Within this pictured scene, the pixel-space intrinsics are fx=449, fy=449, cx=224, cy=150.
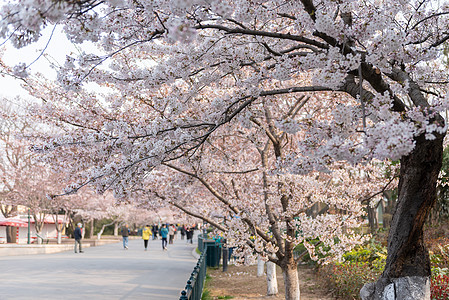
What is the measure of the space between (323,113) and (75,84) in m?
7.41

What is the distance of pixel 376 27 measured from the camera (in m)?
4.25

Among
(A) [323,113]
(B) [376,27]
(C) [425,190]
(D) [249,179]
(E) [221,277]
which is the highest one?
(A) [323,113]

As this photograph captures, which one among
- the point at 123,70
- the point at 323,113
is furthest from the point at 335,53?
the point at 323,113

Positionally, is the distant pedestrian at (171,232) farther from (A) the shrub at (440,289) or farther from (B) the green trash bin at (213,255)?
(A) the shrub at (440,289)

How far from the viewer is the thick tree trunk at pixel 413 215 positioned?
14.5 feet

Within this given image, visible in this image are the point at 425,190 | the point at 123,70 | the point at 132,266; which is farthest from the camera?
the point at 132,266

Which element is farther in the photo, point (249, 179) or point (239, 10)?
point (249, 179)

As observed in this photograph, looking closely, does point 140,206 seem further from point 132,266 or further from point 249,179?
point 132,266

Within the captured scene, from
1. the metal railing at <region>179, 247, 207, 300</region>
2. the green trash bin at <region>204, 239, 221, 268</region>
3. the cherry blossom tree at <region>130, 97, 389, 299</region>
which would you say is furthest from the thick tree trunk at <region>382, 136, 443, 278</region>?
the green trash bin at <region>204, 239, 221, 268</region>

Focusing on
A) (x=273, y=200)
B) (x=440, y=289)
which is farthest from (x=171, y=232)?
(x=440, y=289)

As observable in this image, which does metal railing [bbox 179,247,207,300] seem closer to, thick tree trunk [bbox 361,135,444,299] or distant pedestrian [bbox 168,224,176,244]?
thick tree trunk [bbox 361,135,444,299]

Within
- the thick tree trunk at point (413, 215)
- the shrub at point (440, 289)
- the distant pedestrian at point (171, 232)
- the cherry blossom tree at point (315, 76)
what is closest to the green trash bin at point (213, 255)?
the shrub at point (440, 289)

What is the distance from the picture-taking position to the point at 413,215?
450cm

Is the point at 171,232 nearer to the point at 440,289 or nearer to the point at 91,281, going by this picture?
the point at 91,281
